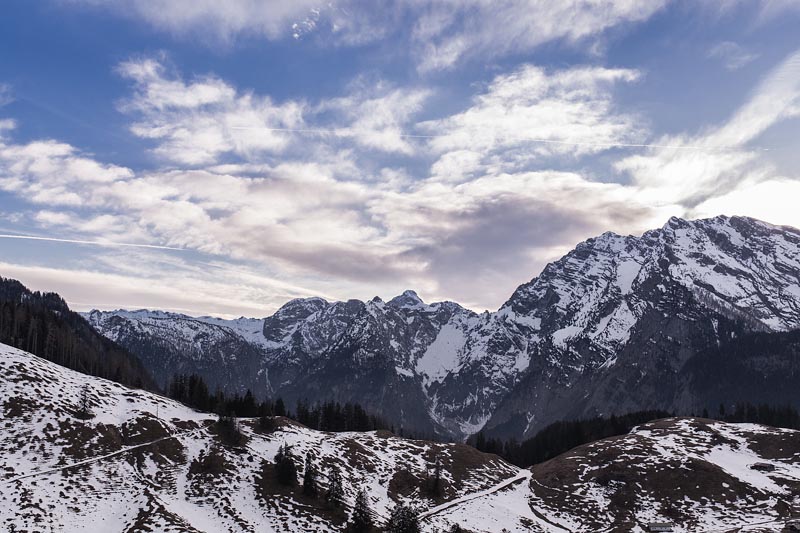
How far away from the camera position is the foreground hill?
2916 inches

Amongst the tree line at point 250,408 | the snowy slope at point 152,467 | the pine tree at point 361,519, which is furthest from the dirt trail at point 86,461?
the pine tree at point 361,519

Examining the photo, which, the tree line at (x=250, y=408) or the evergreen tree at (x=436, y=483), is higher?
the tree line at (x=250, y=408)

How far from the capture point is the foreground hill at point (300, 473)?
74062 mm

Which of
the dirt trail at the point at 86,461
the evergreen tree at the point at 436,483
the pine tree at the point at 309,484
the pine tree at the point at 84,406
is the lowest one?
the evergreen tree at the point at 436,483

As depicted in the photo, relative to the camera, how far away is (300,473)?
94062 mm

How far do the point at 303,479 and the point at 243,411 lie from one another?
178 feet

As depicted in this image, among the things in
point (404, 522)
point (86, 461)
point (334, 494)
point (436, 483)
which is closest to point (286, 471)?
point (334, 494)

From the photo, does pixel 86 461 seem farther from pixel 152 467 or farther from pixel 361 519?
pixel 361 519

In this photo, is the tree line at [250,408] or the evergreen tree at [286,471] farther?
the tree line at [250,408]

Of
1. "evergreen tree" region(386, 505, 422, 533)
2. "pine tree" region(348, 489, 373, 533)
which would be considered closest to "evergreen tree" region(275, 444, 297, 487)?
"pine tree" region(348, 489, 373, 533)

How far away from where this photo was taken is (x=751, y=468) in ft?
392

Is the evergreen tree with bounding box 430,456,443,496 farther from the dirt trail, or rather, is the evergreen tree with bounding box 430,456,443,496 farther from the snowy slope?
the dirt trail

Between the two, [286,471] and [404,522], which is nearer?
[404,522]

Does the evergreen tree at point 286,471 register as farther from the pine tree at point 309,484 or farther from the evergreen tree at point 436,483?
the evergreen tree at point 436,483
